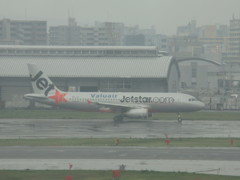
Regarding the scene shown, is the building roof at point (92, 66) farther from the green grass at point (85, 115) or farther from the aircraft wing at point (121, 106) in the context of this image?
the aircraft wing at point (121, 106)

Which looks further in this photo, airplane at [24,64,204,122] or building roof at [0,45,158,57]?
building roof at [0,45,158,57]

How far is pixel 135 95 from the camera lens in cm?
7681

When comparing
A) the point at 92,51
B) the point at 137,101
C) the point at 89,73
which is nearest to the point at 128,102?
the point at 137,101

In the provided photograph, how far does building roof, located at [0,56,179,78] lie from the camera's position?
10250 centimetres

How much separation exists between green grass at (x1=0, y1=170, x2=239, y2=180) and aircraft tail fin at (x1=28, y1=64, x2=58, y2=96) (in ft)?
139

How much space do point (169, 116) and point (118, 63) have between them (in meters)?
25.4

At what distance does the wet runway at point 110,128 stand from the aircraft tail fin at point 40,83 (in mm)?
5420

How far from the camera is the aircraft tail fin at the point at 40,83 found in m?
79.6

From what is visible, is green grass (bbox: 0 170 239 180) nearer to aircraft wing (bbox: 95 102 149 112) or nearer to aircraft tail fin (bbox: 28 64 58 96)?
aircraft wing (bbox: 95 102 149 112)

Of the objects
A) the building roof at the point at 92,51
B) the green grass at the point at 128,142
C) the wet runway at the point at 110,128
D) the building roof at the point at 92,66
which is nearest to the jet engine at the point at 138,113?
the wet runway at the point at 110,128

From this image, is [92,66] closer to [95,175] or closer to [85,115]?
[85,115]

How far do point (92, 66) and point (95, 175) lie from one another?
6957 cm

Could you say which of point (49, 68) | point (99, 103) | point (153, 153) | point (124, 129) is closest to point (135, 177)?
point (153, 153)

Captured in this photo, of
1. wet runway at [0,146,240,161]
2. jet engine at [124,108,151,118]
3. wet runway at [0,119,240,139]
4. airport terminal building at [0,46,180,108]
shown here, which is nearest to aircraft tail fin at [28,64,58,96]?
wet runway at [0,119,240,139]
